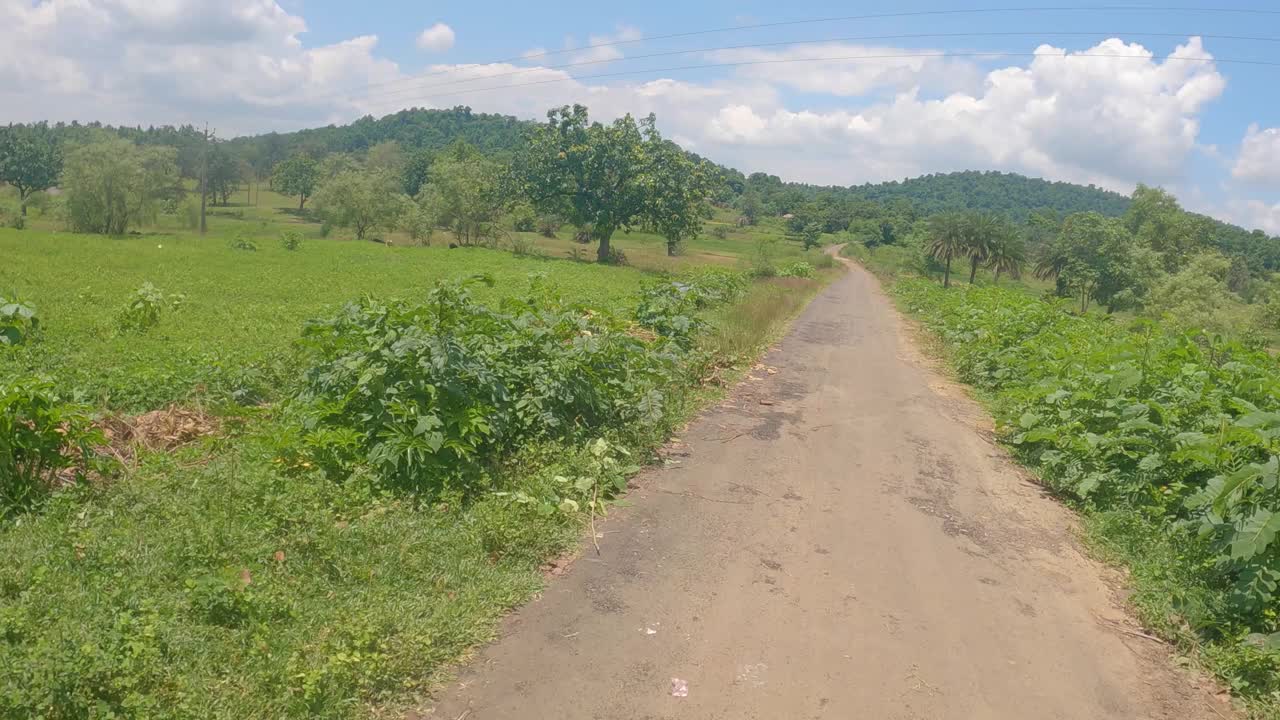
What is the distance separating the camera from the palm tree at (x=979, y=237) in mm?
48062

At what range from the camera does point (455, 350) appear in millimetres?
6047

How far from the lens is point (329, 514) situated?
505 centimetres

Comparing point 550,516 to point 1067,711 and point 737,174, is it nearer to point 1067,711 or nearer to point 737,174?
point 1067,711

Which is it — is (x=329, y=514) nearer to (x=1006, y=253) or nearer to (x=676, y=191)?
(x=676, y=191)

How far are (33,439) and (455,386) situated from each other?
104 inches

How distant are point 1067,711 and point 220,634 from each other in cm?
411

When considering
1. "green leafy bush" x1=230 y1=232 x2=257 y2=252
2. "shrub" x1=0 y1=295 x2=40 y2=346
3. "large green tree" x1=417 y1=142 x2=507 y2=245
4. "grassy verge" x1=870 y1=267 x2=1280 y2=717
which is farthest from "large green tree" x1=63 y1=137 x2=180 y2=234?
"grassy verge" x1=870 y1=267 x2=1280 y2=717

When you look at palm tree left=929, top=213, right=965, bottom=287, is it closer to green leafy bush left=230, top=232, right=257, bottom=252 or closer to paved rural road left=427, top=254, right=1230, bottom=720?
green leafy bush left=230, top=232, right=257, bottom=252

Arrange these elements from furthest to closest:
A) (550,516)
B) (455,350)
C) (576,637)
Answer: (455,350) < (550,516) < (576,637)

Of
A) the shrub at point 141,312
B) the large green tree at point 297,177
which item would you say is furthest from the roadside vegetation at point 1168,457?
the large green tree at point 297,177

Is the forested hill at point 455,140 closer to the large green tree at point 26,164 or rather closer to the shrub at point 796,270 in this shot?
the large green tree at point 26,164

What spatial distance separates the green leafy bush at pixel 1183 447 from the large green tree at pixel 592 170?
1102 inches

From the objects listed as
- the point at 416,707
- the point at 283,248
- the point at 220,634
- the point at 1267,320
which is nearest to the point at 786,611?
the point at 416,707

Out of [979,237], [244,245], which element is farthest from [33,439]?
[979,237]
